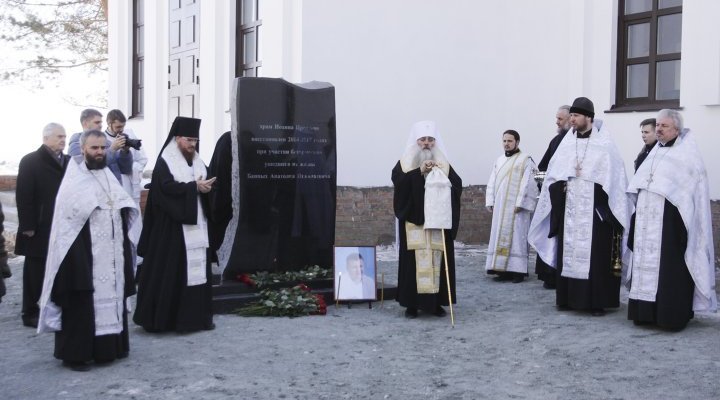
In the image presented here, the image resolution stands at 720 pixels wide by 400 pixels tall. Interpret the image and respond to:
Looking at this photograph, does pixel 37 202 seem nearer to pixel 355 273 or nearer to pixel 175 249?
pixel 175 249

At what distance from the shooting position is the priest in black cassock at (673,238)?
742 centimetres

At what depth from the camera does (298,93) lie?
360 inches

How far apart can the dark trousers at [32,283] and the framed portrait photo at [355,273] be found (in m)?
2.75

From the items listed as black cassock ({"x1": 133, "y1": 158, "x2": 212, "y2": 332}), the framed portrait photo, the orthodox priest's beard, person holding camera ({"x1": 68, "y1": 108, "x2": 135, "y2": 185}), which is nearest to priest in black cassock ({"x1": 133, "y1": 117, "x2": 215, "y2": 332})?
black cassock ({"x1": 133, "y1": 158, "x2": 212, "y2": 332})

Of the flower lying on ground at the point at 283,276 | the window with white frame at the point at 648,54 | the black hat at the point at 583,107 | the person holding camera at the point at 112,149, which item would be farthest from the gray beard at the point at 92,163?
the window with white frame at the point at 648,54

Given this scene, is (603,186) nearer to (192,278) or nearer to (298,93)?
(298,93)

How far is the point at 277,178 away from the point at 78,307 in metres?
3.18

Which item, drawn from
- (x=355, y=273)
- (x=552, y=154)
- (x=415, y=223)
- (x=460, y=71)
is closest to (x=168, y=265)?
(x=355, y=273)

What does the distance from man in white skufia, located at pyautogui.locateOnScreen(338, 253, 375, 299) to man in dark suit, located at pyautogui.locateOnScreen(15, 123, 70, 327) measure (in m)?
2.84

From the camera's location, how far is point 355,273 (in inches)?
344

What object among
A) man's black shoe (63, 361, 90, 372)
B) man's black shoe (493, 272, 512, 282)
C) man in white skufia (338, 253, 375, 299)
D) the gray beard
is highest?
the gray beard

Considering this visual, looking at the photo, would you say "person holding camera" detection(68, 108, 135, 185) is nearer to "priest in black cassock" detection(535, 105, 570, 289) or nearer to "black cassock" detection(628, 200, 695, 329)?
"priest in black cassock" detection(535, 105, 570, 289)

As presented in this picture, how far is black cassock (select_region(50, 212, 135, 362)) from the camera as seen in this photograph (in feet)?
20.0

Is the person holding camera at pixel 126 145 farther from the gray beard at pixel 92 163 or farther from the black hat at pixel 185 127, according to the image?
the gray beard at pixel 92 163
